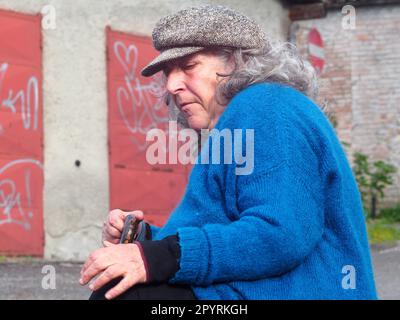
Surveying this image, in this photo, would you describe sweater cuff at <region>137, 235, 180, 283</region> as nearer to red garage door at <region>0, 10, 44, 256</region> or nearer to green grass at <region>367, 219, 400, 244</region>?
red garage door at <region>0, 10, 44, 256</region>

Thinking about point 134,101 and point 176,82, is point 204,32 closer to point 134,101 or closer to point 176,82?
point 176,82

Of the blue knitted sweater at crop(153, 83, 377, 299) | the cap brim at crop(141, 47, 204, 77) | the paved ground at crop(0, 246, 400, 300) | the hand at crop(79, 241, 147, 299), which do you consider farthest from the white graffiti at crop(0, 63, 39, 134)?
the hand at crop(79, 241, 147, 299)

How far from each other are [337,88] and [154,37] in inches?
436

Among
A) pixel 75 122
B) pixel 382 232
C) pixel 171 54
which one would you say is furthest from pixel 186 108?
pixel 382 232

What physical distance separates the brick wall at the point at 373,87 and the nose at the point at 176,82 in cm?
1104

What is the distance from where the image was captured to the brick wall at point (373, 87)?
13602 mm

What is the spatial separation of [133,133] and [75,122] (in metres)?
0.77

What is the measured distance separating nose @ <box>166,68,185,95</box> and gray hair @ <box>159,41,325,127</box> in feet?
0.41

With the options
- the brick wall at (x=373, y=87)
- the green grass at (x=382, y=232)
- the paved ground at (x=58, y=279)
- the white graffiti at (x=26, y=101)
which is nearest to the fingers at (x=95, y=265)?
the paved ground at (x=58, y=279)

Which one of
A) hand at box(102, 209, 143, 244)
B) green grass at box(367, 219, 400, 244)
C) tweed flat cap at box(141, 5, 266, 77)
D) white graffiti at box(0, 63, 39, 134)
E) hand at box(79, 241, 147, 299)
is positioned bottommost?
green grass at box(367, 219, 400, 244)

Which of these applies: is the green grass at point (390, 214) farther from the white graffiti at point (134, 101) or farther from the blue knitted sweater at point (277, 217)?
the blue knitted sweater at point (277, 217)

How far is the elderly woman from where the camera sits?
A: 7.37ft

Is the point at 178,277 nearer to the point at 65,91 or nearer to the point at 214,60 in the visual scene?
the point at 214,60
